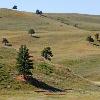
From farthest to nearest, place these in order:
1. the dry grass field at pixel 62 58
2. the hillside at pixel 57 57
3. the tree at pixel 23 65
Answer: the hillside at pixel 57 57 → the tree at pixel 23 65 → the dry grass field at pixel 62 58

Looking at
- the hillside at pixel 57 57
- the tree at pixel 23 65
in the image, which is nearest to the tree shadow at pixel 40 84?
the tree at pixel 23 65

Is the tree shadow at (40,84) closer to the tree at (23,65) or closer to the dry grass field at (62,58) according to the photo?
the tree at (23,65)

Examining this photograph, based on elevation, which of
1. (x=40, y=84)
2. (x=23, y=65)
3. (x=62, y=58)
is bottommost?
(x=62, y=58)

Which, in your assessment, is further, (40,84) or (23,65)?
(40,84)

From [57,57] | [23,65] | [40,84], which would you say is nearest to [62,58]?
[57,57]

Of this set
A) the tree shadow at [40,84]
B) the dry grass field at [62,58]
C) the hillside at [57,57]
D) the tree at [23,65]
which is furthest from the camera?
the hillside at [57,57]

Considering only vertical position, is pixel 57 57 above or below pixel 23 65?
below

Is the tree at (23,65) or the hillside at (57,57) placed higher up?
the tree at (23,65)

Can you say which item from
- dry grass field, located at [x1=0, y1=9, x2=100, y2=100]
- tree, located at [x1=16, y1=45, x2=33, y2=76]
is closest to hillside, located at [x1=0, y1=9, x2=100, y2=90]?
dry grass field, located at [x1=0, y1=9, x2=100, y2=100]

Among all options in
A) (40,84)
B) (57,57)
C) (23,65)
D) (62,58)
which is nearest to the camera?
(23,65)

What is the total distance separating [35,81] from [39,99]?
1961 cm

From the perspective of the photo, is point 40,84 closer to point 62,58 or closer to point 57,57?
point 62,58

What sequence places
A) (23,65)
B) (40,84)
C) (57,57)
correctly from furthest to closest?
1. (57,57)
2. (40,84)
3. (23,65)

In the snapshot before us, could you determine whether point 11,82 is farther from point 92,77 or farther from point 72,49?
point 72,49
